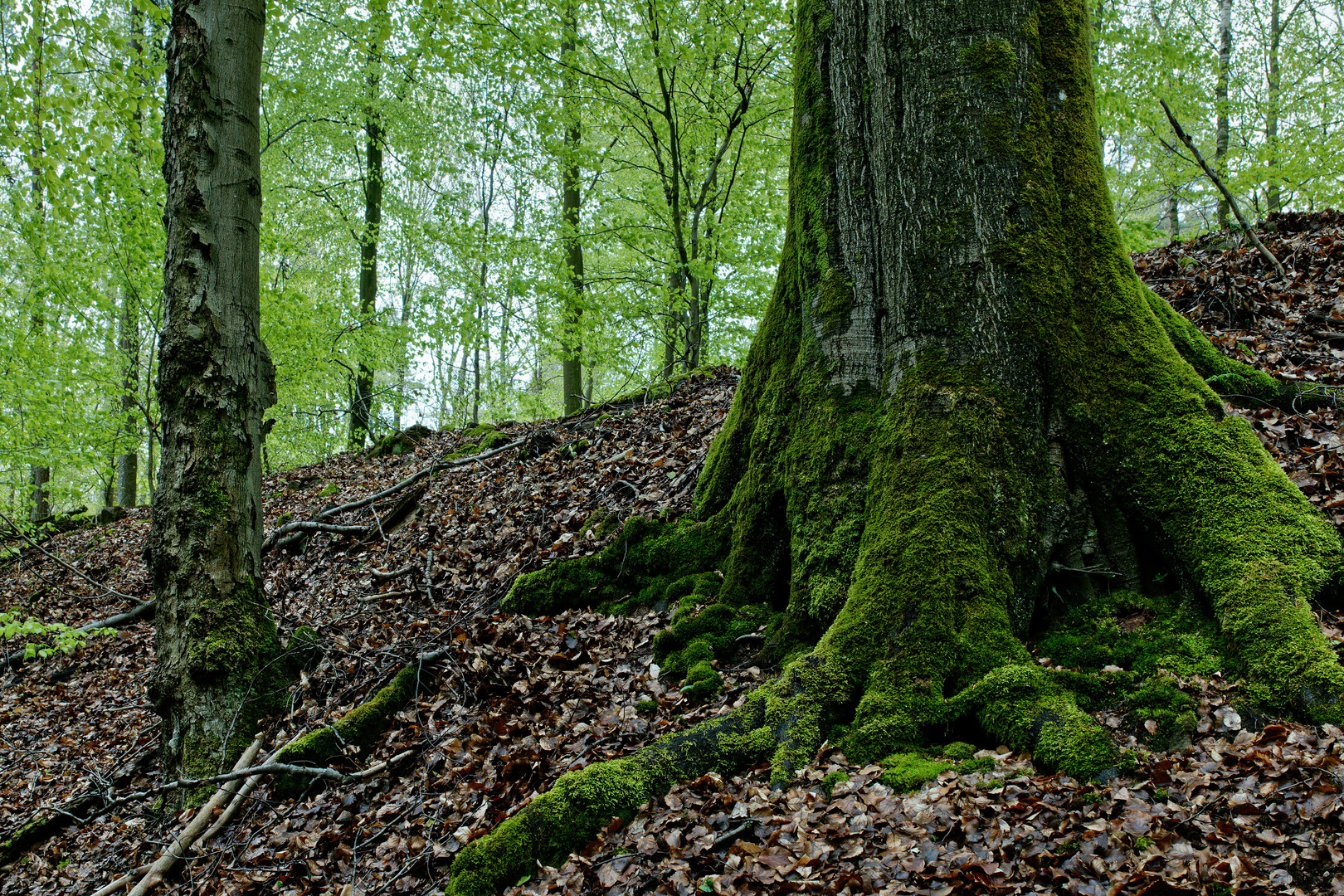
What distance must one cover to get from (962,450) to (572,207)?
12.9 m

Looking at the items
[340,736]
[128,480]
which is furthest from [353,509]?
[128,480]

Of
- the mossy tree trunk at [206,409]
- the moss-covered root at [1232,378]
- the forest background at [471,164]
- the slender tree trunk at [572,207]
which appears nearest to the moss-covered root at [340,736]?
the mossy tree trunk at [206,409]

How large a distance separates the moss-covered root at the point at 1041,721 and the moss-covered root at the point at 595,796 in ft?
3.19

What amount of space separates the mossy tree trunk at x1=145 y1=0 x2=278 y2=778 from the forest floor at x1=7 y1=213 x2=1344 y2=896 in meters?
0.53

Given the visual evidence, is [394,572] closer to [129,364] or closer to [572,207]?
[129,364]

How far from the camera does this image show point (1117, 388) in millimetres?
3674

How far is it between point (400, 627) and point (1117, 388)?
17.8 feet

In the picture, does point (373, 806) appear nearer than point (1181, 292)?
Yes

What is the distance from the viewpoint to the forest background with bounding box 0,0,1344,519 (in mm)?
9141

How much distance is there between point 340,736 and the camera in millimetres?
4520

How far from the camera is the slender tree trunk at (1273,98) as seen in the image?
43.5ft

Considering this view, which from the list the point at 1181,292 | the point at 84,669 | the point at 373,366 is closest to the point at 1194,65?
the point at 1181,292

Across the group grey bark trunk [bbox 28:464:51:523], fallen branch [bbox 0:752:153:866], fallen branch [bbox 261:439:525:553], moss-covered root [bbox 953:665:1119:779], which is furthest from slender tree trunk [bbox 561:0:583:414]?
grey bark trunk [bbox 28:464:51:523]

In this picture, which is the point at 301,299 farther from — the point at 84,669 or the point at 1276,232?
the point at 1276,232
